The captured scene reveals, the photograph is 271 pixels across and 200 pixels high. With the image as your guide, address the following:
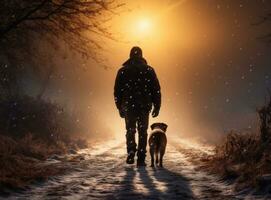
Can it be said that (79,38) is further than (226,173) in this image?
Yes

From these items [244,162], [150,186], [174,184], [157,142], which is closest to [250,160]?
[244,162]

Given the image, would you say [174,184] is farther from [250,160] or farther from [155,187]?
[250,160]

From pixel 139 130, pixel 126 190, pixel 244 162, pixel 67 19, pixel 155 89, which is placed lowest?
pixel 126 190

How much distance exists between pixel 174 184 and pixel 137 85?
4136 millimetres

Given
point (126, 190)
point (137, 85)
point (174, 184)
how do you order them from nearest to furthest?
point (126, 190) < point (174, 184) < point (137, 85)

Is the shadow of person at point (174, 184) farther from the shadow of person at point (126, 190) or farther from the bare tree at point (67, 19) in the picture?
the bare tree at point (67, 19)

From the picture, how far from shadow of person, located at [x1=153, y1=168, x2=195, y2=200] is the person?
5.71ft

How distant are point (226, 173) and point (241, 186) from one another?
4.35 feet

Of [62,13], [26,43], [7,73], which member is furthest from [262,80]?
[62,13]

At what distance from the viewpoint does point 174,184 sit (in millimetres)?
7641

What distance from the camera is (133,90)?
448 inches

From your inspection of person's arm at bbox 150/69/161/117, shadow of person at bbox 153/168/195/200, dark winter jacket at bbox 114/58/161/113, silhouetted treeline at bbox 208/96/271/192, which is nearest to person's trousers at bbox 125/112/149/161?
dark winter jacket at bbox 114/58/161/113

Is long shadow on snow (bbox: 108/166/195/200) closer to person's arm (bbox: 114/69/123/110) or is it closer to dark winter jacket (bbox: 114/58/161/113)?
dark winter jacket (bbox: 114/58/161/113)

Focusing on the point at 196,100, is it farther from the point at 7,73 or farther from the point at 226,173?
the point at 226,173
